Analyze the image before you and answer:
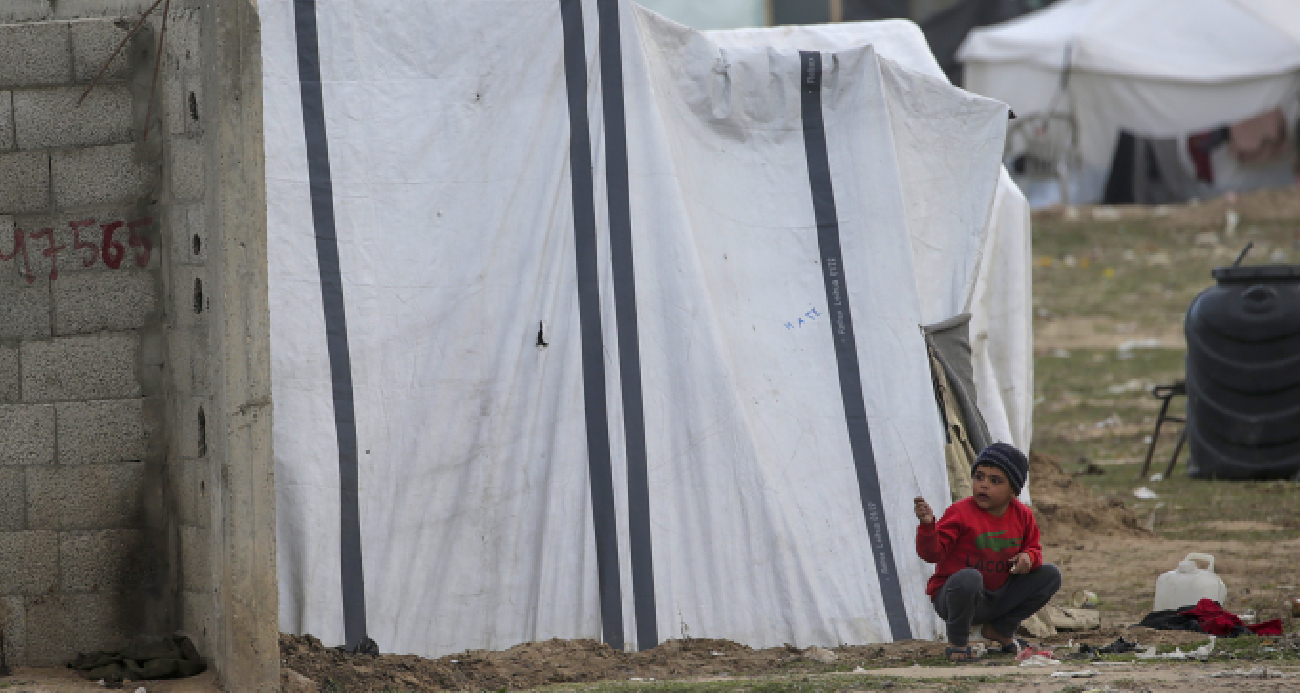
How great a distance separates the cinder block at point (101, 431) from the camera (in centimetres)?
495

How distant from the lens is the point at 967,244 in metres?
6.53

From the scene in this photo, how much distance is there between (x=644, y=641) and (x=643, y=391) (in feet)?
3.10

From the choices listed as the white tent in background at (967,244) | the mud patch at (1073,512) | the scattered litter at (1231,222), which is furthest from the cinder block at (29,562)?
the scattered litter at (1231,222)

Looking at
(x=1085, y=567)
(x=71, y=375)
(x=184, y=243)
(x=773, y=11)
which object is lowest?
(x=1085, y=567)

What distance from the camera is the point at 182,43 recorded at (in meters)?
4.87

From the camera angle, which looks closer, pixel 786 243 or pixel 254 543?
pixel 254 543

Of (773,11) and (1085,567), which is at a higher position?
(773,11)

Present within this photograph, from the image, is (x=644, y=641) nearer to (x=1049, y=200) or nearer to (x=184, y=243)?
(x=184, y=243)

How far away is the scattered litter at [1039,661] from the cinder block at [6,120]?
150 inches

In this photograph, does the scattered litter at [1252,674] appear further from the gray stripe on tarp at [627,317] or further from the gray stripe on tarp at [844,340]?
the gray stripe on tarp at [627,317]

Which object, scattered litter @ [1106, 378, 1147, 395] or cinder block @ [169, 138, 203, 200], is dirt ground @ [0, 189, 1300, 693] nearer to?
scattered litter @ [1106, 378, 1147, 395]

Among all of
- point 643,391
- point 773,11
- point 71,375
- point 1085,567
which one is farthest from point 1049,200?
point 71,375

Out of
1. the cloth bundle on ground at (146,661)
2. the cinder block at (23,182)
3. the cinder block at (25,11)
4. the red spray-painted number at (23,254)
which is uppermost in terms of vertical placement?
the cinder block at (25,11)

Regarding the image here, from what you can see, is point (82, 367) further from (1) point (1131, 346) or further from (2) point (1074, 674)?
(1) point (1131, 346)
